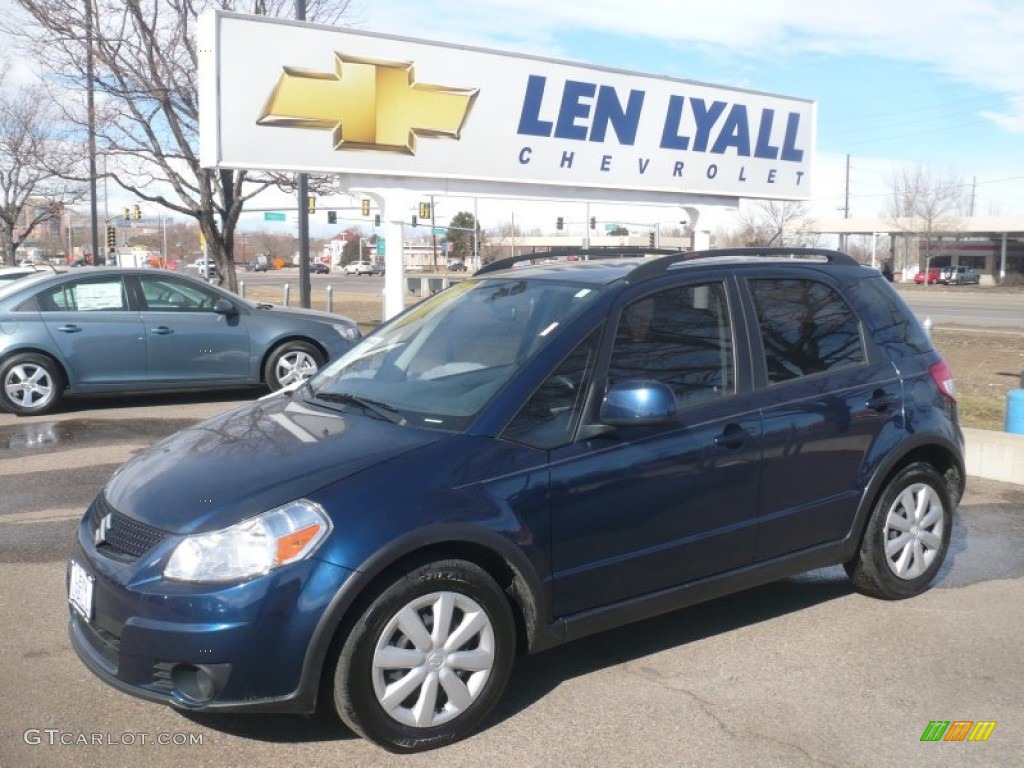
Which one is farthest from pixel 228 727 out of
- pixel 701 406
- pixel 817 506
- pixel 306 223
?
pixel 306 223

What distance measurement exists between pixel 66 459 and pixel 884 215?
256 ft

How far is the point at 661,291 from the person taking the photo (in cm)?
450

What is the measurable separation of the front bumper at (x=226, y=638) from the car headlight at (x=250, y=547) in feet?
0.12

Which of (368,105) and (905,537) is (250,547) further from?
(368,105)

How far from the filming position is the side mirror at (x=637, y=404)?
3904mm

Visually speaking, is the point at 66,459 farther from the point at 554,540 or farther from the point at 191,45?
the point at 191,45

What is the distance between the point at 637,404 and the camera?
3908 millimetres

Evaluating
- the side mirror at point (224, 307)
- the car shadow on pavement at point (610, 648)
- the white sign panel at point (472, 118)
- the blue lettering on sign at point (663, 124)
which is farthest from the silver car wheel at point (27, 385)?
the car shadow on pavement at point (610, 648)

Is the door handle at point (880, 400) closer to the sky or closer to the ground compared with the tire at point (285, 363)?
closer to the sky

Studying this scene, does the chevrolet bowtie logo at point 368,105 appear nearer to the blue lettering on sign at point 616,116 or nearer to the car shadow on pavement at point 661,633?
the blue lettering on sign at point 616,116

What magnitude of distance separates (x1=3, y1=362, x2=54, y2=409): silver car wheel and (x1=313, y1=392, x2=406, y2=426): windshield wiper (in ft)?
23.4

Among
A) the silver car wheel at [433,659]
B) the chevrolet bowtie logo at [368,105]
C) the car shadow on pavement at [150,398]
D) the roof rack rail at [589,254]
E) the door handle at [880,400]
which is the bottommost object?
the car shadow on pavement at [150,398]

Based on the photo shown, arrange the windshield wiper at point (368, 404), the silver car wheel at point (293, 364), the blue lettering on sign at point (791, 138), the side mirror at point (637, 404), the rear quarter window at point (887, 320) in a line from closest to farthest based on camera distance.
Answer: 1. the side mirror at point (637, 404)
2. the windshield wiper at point (368, 404)
3. the rear quarter window at point (887, 320)
4. the silver car wheel at point (293, 364)
5. the blue lettering on sign at point (791, 138)

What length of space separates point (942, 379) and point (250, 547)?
12.2 ft
